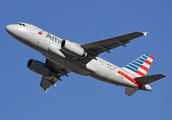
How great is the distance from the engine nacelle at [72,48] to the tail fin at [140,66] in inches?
376

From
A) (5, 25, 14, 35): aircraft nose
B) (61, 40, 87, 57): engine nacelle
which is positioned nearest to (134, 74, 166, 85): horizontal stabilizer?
(61, 40, 87, 57): engine nacelle

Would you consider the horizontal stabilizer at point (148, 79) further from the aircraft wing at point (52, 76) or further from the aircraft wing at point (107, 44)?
the aircraft wing at point (52, 76)

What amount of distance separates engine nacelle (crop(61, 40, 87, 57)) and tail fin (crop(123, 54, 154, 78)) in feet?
31.3

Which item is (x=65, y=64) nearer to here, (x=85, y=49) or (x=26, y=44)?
(x=85, y=49)

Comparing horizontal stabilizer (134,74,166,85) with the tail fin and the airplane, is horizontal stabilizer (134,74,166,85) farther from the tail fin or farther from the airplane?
the tail fin

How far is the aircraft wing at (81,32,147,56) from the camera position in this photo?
29.8m

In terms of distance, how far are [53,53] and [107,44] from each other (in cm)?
656

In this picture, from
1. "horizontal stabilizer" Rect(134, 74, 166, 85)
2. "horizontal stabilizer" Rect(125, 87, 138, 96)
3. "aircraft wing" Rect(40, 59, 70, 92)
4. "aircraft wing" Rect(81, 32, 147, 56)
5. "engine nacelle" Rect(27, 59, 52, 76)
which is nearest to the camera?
"aircraft wing" Rect(81, 32, 147, 56)

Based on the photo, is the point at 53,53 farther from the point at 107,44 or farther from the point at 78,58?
the point at 107,44

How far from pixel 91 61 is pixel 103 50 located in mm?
2535

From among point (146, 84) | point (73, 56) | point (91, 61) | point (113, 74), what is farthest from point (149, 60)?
point (73, 56)

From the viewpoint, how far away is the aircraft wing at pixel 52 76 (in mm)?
37894

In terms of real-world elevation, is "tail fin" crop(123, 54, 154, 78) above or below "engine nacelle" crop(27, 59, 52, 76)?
above

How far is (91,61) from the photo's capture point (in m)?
34.1
